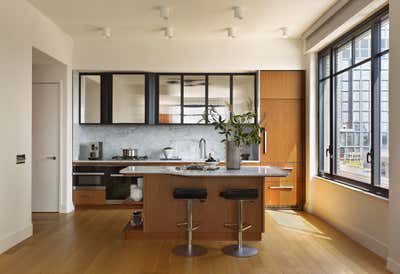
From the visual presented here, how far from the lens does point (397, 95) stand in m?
3.27

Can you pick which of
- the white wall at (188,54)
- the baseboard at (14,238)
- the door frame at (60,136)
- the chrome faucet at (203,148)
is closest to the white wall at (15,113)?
the baseboard at (14,238)

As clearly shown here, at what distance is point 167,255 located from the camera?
375 centimetres

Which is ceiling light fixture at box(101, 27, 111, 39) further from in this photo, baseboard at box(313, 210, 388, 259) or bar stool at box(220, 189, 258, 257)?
baseboard at box(313, 210, 388, 259)

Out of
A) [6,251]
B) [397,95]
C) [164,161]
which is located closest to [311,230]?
[397,95]

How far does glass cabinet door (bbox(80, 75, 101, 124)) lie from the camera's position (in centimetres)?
628

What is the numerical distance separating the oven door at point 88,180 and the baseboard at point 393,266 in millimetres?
4410

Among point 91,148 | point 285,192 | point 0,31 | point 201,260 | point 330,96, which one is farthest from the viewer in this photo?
point 91,148

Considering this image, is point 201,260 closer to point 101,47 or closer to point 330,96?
point 330,96

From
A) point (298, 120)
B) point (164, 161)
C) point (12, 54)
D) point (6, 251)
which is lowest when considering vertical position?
point (6, 251)

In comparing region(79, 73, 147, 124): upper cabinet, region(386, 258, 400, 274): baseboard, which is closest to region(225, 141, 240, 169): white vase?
region(386, 258, 400, 274): baseboard

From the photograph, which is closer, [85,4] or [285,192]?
[85,4]

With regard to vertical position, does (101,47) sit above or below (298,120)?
above

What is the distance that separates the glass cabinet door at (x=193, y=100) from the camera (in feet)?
20.7

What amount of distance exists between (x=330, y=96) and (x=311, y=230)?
2.02 m
